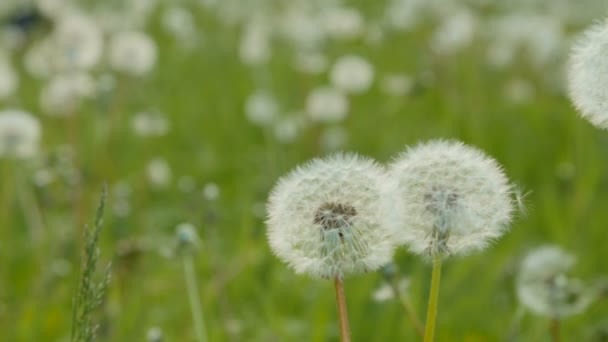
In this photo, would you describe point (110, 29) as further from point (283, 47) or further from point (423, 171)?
point (423, 171)

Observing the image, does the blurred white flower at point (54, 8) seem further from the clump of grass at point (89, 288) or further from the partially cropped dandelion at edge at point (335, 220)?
the clump of grass at point (89, 288)

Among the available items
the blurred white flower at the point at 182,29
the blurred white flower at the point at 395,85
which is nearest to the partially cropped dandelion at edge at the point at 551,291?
the blurred white flower at the point at 395,85

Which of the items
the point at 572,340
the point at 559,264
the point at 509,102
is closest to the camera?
the point at 559,264

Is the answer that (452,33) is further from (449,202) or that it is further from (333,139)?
(449,202)

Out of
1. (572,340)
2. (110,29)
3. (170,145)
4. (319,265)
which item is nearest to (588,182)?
(572,340)

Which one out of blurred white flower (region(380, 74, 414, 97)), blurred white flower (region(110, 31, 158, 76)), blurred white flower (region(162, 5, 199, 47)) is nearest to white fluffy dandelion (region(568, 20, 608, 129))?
blurred white flower (region(110, 31, 158, 76))

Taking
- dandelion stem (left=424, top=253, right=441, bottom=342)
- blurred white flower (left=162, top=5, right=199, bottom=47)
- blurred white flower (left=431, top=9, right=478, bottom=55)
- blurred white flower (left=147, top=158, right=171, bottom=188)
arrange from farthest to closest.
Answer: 1. blurred white flower (left=162, top=5, right=199, bottom=47)
2. blurred white flower (left=431, top=9, right=478, bottom=55)
3. blurred white flower (left=147, top=158, right=171, bottom=188)
4. dandelion stem (left=424, top=253, right=441, bottom=342)

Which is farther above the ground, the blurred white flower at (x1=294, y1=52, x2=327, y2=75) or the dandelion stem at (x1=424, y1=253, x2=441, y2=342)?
the blurred white flower at (x1=294, y1=52, x2=327, y2=75)

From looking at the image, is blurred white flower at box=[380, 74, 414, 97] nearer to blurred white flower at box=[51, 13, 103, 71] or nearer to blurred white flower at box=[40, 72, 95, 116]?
blurred white flower at box=[40, 72, 95, 116]
